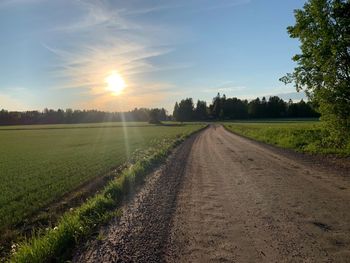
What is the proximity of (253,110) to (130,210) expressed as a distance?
170 m

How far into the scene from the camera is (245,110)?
185000mm

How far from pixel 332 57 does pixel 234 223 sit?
13475 millimetres

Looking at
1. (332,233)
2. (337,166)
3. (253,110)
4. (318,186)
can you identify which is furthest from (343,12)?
(253,110)

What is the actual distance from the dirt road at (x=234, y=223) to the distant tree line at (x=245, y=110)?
14940cm

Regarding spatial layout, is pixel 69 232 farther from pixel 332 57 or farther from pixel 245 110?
pixel 245 110

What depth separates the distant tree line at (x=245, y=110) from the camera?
543 ft

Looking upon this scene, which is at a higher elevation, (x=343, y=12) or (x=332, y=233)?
(x=343, y=12)

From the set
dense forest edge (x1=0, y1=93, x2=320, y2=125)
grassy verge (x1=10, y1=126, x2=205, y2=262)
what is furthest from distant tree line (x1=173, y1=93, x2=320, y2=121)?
grassy verge (x1=10, y1=126, x2=205, y2=262)

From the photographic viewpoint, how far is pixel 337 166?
1775 cm

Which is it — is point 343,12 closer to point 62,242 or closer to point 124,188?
point 124,188

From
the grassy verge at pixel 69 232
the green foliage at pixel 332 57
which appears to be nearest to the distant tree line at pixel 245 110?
the green foliage at pixel 332 57

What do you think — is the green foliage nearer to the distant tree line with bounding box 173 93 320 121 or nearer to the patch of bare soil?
the patch of bare soil

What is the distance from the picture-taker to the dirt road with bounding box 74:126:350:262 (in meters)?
6.85

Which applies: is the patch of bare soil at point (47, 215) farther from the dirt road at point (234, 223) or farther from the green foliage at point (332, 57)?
the green foliage at point (332, 57)
